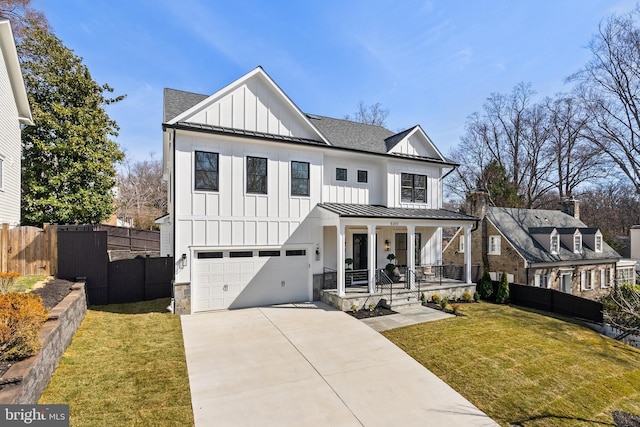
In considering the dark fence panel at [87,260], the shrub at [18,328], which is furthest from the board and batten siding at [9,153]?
the shrub at [18,328]

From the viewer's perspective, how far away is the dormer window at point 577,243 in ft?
62.9

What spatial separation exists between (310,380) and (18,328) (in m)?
5.13

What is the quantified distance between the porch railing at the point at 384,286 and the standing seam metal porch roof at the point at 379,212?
2517mm

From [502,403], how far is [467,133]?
33233mm

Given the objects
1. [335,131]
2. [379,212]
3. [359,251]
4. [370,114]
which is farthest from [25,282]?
[370,114]

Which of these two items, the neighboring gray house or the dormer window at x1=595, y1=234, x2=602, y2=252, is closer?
the neighboring gray house

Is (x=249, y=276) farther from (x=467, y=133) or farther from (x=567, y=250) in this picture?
(x=467, y=133)

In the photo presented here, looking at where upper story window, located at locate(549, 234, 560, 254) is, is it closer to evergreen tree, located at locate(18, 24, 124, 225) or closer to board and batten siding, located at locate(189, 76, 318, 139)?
board and batten siding, located at locate(189, 76, 318, 139)

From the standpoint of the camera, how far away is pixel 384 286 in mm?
13234

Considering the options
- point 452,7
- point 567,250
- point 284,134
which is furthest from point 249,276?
point 567,250

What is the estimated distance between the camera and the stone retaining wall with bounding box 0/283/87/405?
166 inches

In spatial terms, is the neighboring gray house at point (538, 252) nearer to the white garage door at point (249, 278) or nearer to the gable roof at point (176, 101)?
the white garage door at point (249, 278)

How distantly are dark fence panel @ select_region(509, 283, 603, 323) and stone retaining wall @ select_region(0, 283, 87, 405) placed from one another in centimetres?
1670

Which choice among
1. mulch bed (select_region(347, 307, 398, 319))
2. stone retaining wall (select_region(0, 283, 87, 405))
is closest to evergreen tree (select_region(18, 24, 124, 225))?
stone retaining wall (select_region(0, 283, 87, 405))
